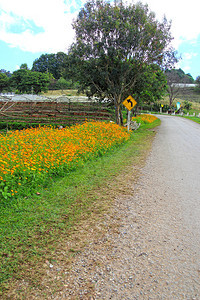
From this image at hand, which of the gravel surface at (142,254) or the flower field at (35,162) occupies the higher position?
the flower field at (35,162)

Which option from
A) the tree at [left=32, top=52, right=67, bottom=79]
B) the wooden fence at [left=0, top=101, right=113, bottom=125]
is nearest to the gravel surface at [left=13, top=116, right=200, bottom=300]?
the wooden fence at [left=0, top=101, right=113, bottom=125]

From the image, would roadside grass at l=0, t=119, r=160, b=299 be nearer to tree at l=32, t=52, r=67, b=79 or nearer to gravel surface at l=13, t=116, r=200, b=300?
gravel surface at l=13, t=116, r=200, b=300

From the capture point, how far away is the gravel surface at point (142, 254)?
7.73ft

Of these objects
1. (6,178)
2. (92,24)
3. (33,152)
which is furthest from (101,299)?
(92,24)

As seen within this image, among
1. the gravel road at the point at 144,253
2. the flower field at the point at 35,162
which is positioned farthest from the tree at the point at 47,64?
the gravel road at the point at 144,253

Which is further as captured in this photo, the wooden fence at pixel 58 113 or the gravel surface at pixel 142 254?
the wooden fence at pixel 58 113

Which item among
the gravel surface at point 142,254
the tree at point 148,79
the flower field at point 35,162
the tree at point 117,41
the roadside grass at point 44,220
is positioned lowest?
the roadside grass at point 44,220

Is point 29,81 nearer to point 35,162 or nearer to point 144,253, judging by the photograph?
point 35,162

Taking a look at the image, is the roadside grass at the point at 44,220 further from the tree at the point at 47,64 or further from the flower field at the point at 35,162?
the tree at the point at 47,64

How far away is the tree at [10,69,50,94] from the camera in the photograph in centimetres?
6150

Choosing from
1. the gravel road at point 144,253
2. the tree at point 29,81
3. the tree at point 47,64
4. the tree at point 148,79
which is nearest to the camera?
the gravel road at point 144,253

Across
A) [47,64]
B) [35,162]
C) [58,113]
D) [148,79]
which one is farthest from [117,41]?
[47,64]

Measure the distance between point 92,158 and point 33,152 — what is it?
2451 millimetres

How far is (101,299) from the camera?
2.23 m
